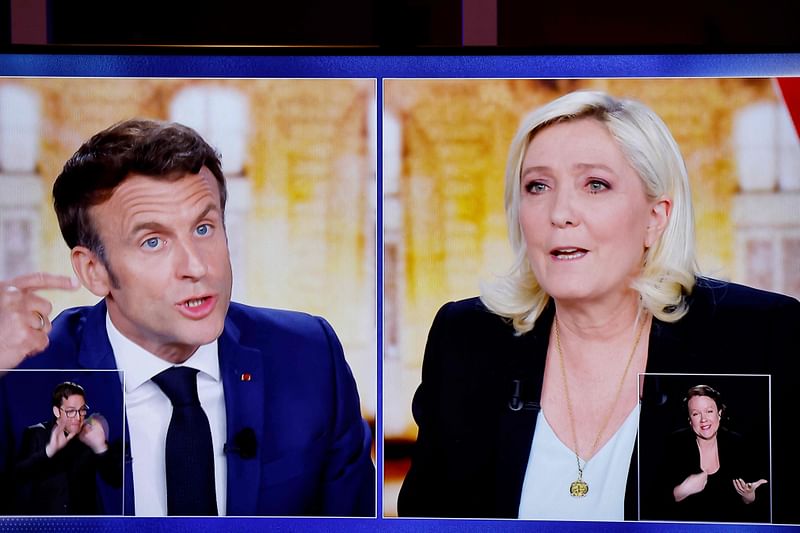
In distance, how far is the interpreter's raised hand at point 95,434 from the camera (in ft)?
11.7

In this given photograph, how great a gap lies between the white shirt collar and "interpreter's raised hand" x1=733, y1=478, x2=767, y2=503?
6.19 feet

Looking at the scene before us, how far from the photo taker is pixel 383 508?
361 centimetres

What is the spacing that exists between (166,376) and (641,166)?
1851 millimetres

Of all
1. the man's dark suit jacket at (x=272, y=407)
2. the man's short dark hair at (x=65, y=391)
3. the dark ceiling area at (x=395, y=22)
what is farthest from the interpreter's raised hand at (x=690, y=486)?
the man's short dark hair at (x=65, y=391)

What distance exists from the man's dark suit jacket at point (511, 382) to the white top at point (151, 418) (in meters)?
0.70

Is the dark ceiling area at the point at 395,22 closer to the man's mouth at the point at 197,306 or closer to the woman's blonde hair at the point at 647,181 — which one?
the woman's blonde hair at the point at 647,181

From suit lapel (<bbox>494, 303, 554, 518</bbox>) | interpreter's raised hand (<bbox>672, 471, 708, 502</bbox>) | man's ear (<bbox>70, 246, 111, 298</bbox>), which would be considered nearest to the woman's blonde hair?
suit lapel (<bbox>494, 303, 554, 518</bbox>)

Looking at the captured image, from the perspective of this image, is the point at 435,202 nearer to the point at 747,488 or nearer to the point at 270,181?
the point at 270,181

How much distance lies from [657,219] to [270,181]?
54.8 inches

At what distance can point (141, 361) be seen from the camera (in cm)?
360

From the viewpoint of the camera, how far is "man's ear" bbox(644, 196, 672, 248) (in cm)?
352

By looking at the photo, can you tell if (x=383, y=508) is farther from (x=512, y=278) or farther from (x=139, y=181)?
(x=139, y=181)

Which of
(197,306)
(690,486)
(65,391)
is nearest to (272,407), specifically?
(197,306)

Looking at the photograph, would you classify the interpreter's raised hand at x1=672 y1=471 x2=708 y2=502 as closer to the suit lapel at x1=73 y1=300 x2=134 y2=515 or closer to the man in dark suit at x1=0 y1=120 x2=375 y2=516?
the man in dark suit at x1=0 y1=120 x2=375 y2=516
